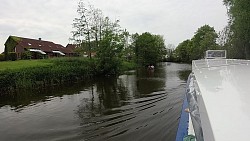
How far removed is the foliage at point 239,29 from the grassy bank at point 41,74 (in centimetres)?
1536

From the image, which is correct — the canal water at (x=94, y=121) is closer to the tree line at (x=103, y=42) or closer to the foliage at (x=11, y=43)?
the tree line at (x=103, y=42)

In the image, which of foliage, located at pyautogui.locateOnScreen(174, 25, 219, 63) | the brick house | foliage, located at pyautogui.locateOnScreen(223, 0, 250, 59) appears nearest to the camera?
foliage, located at pyautogui.locateOnScreen(223, 0, 250, 59)

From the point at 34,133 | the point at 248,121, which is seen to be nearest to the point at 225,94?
the point at 248,121

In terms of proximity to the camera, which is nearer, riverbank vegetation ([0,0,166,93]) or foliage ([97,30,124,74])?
riverbank vegetation ([0,0,166,93])

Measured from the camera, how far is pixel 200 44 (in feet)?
155

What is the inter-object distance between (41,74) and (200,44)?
38.5 metres

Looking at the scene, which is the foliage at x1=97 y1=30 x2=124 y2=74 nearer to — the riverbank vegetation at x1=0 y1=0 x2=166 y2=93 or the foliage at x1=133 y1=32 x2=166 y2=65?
the riverbank vegetation at x1=0 y1=0 x2=166 y2=93

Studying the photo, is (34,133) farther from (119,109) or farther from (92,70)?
(92,70)

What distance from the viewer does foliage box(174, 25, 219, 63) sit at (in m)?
42.0

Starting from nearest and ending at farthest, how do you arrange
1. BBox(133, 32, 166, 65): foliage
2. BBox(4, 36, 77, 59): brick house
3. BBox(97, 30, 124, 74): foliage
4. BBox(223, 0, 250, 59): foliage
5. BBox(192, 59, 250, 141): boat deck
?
BBox(192, 59, 250, 141): boat deck, BBox(223, 0, 250, 59): foliage, BBox(97, 30, 124, 74): foliage, BBox(4, 36, 77, 59): brick house, BBox(133, 32, 166, 65): foliage

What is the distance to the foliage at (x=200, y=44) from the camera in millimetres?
42000

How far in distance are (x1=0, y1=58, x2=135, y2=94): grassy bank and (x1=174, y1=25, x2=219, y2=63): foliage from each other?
76.1 ft

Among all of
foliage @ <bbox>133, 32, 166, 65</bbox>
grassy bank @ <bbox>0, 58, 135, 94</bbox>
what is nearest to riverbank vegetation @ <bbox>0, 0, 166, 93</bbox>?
grassy bank @ <bbox>0, 58, 135, 94</bbox>

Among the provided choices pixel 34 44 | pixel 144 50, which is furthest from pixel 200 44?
pixel 34 44
